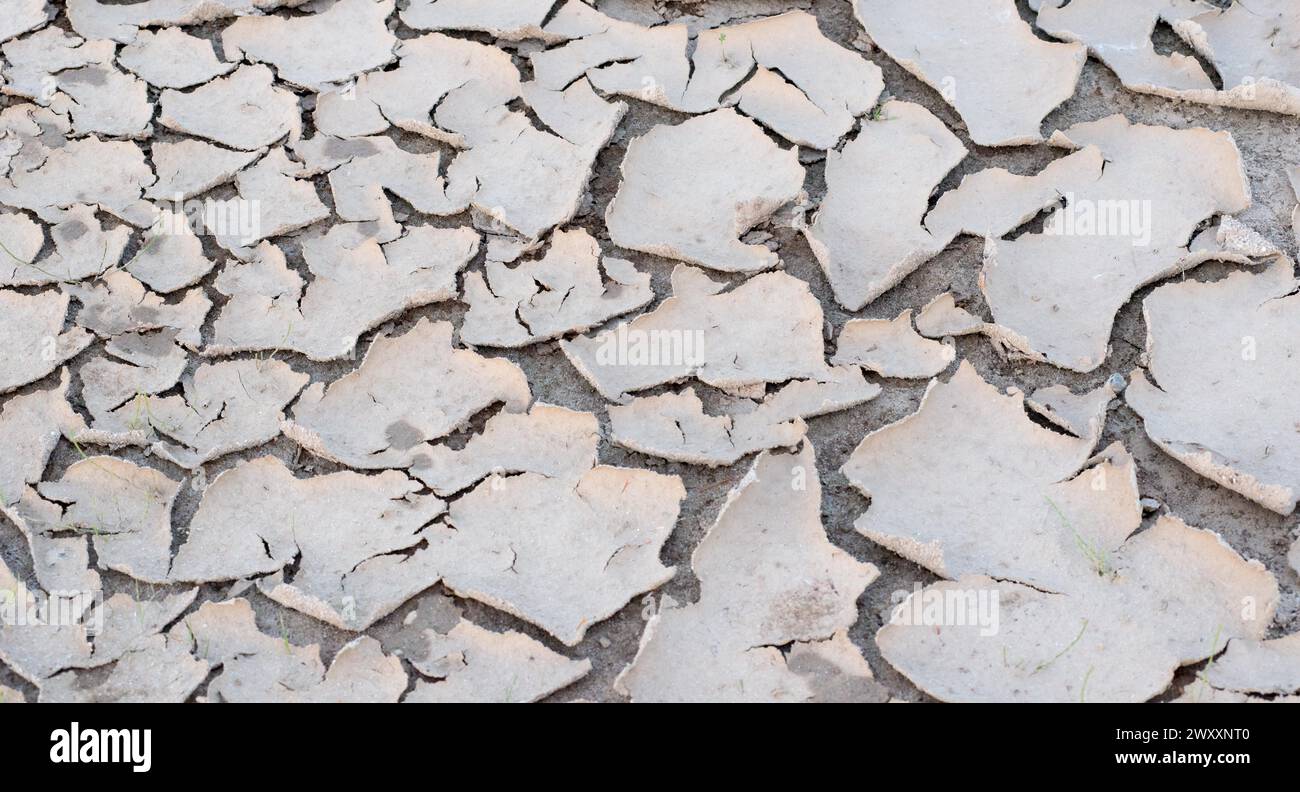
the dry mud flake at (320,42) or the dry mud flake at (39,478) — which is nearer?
the dry mud flake at (39,478)

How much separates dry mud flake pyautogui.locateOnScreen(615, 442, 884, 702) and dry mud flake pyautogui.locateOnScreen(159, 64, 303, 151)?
50.3 inches

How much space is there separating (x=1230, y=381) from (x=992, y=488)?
1.49 ft

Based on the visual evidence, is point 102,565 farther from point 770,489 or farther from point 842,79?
point 842,79

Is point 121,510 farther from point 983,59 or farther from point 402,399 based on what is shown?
point 983,59

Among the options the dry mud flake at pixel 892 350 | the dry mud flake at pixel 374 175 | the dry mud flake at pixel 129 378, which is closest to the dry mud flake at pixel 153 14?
the dry mud flake at pixel 374 175

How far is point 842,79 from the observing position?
8.89ft

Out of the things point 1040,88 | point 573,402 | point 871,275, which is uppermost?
point 1040,88

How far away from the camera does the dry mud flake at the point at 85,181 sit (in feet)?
8.48

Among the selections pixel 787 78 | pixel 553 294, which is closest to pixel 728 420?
pixel 553 294

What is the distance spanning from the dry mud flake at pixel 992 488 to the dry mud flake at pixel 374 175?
972 mm

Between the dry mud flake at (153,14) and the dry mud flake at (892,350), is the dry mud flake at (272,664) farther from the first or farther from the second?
the dry mud flake at (153,14)

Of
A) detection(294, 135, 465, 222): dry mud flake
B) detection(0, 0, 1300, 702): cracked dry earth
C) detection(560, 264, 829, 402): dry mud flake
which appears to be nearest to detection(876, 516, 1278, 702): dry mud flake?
detection(0, 0, 1300, 702): cracked dry earth
